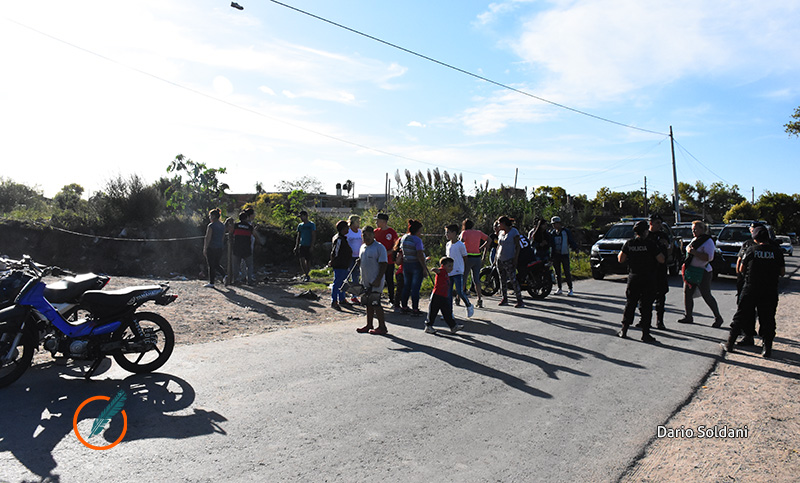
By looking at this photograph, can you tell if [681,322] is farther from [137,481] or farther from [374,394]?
[137,481]

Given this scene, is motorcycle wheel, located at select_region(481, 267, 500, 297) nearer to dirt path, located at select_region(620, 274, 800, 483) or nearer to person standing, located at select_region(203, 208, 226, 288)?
dirt path, located at select_region(620, 274, 800, 483)

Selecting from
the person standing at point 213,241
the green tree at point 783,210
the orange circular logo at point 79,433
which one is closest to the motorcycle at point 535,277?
the person standing at point 213,241

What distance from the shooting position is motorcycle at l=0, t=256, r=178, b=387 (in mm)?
5168

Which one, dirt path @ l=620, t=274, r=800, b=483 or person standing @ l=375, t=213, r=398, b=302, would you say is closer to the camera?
dirt path @ l=620, t=274, r=800, b=483

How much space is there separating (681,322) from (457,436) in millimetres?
6956

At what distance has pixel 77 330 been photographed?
5.37 m

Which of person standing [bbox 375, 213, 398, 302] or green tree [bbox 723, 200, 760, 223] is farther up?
green tree [bbox 723, 200, 760, 223]

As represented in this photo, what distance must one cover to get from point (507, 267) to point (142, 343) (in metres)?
7.52

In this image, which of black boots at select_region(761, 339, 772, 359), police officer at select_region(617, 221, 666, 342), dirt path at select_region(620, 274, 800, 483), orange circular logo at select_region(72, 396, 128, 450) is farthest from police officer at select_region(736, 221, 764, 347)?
orange circular logo at select_region(72, 396, 128, 450)

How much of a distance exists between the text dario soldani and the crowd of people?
320cm

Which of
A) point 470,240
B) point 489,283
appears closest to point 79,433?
point 470,240

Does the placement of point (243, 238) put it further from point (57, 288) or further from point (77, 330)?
point (77, 330)

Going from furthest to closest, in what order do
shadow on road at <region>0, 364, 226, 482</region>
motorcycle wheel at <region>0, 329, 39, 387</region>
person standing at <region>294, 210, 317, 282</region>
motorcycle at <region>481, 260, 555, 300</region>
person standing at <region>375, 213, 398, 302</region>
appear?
person standing at <region>294, 210, 317, 282</region>
motorcycle at <region>481, 260, 555, 300</region>
person standing at <region>375, 213, 398, 302</region>
motorcycle wheel at <region>0, 329, 39, 387</region>
shadow on road at <region>0, 364, 226, 482</region>

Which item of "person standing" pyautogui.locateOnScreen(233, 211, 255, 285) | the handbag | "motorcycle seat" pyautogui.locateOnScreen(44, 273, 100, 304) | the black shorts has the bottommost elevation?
the handbag
